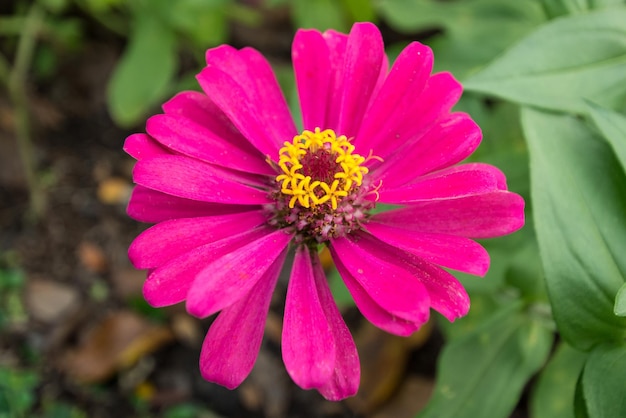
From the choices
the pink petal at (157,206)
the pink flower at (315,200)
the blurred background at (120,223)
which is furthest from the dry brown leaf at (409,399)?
the pink petal at (157,206)

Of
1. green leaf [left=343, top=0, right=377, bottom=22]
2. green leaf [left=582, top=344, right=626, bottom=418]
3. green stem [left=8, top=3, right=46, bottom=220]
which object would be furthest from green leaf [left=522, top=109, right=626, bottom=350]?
green stem [left=8, top=3, right=46, bottom=220]

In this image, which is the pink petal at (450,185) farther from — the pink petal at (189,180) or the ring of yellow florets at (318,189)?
the pink petal at (189,180)

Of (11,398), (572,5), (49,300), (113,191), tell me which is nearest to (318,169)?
(572,5)

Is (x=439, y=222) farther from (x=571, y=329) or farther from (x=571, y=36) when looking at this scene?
(x=571, y=36)

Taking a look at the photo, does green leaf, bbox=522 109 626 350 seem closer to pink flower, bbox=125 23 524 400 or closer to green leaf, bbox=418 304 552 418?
pink flower, bbox=125 23 524 400

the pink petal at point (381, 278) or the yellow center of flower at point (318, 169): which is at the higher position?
the yellow center of flower at point (318, 169)

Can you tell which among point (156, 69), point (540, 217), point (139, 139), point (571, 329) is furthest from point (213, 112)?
point (156, 69)

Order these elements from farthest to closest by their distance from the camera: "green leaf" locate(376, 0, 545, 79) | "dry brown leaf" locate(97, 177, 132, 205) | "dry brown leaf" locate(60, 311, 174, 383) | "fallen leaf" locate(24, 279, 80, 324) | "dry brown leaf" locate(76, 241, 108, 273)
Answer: "dry brown leaf" locate(97, 177, 132, 205) → "dry brown leaf" locate(76, 241, 108, 273) → "fallen leaf" locate(24, 279, 80, 324) → "dry brown leaf" locate(60, 311, 174, 383) → "green leaf" locate(376, 0, 545, 79)
